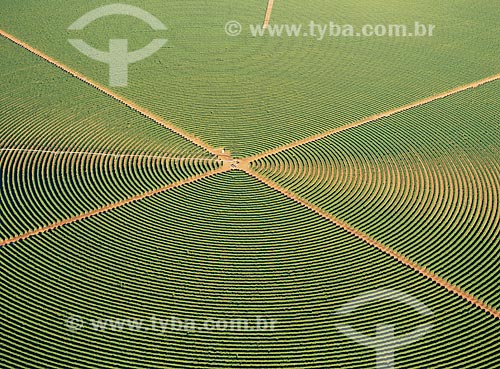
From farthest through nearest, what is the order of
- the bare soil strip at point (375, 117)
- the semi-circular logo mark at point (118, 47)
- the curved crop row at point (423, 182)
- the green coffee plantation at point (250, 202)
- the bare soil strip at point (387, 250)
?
the semi-circular logo mark at point (118, 47) → the bare soil strip at point (375, 117) → the curved crop row at point (423, 182) → the bare soil strip at point (387, 250) → the green coffee plantation at point (250, 202)

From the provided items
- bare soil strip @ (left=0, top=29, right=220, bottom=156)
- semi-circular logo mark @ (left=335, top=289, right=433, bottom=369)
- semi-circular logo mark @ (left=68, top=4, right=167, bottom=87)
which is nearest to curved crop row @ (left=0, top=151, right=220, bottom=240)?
bare soil strip @ (left=0, top=29, right=220, bottom=156)

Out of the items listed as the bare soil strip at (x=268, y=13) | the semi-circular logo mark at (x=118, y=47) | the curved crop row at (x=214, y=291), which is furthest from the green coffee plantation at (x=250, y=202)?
the bare soil strip at (x=268, y=13)

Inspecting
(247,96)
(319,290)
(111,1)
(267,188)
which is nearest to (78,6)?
(111,1)

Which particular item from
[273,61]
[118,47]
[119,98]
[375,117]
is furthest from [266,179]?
[118,47]

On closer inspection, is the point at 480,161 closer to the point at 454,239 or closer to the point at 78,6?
the point at 454,239

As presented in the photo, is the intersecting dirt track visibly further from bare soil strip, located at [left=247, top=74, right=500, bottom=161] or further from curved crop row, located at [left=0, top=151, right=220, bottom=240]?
curved crop row, located at [left=0, top=151, right=220, bottom=240]

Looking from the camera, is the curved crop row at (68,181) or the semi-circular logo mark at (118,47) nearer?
the curved crop row at (68,181)

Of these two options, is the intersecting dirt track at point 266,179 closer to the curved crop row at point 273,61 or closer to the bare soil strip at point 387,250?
the bare soil strip at point 387,250
